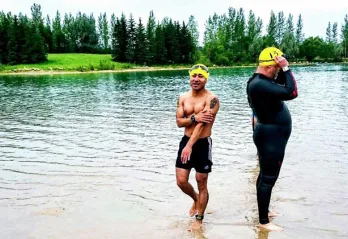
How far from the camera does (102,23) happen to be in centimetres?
15950

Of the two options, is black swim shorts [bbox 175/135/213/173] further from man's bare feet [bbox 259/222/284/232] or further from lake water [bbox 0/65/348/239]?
man's bare feet [bbox 259/222/284/232]

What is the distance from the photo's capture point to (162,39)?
352 ft

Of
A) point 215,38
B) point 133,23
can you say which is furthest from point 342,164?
point 215,38

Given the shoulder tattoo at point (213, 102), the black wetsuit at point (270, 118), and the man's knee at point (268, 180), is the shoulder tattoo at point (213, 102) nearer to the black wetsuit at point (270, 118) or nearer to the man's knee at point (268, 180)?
the black wetsuit at point (270, 118)

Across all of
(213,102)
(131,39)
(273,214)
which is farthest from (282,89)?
(131,39)

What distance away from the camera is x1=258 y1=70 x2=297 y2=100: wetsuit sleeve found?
4.93 metres

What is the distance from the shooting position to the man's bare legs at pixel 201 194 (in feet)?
18.6

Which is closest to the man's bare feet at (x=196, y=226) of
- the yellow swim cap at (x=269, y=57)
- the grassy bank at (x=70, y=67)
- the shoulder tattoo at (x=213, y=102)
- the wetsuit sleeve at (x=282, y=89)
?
the shoulder tattoo at (x=213, y=102)

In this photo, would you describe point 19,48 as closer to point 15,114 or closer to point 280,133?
point 15,114

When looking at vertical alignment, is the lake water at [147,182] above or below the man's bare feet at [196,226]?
below

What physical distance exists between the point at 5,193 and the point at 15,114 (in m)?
13.6

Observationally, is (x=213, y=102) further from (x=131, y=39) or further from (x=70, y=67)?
(x=131, y=39)

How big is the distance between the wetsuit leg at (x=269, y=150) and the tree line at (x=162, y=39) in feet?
312

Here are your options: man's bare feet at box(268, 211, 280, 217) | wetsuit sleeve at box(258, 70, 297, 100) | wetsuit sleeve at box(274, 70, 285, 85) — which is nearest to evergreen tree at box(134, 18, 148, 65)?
man's bare feet at box(268, 211, 280, 217)
